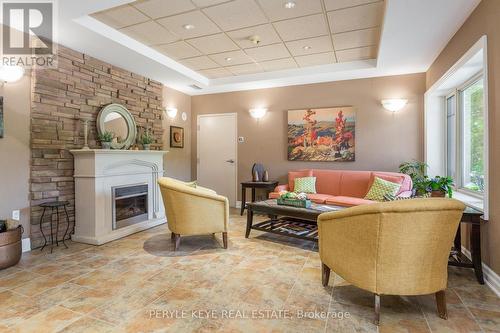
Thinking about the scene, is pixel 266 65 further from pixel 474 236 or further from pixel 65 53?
pixel 474 236

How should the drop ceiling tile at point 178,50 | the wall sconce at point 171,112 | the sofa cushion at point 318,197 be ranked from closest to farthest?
the drop ceiling tile at point 178,50 → the sofa cushion at point 318,197 → the wall sconce at point 171,112

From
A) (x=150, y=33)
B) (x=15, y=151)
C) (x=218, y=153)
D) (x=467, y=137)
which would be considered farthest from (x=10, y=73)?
(x=467, y=137)

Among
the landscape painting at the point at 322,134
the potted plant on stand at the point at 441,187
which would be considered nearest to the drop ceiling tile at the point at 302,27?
the landscape painting at the point at 322,134

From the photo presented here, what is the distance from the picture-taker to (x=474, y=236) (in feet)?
7.89

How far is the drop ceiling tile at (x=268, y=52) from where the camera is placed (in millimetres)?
3891

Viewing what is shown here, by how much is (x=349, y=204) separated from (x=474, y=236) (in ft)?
4.95

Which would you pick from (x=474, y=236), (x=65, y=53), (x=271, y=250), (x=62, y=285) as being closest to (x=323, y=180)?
(x=271, y=250)

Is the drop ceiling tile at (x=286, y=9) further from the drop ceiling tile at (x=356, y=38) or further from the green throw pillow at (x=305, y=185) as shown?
the green throw pillow at (x=305, y=185)

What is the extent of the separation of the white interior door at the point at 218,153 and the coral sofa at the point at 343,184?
1.38 metres

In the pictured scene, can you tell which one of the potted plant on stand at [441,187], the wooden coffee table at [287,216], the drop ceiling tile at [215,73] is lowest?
the wooden coffee table at [287,216]

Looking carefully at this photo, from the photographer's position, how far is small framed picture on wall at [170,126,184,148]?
5613 mm

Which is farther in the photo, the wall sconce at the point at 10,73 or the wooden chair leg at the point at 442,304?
the wall sconce at the point at 10,73

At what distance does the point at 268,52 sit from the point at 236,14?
1151 mm

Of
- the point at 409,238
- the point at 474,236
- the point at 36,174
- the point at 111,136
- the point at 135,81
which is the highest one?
the point at 135,81
